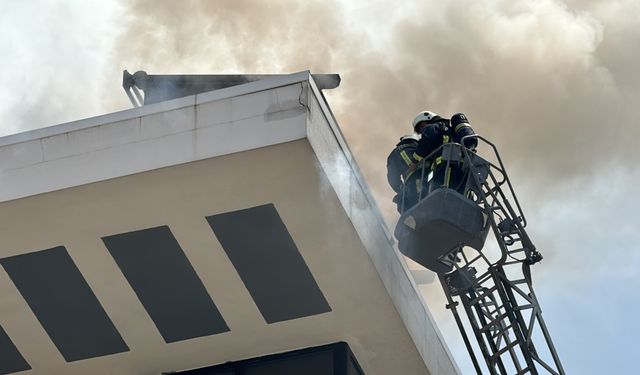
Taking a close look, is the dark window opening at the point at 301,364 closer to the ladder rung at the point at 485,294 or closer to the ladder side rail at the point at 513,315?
the ladder rung at the point at 485,294

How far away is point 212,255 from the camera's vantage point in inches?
403

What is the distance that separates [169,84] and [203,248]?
3396 millimetres

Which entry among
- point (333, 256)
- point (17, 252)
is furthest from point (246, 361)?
point (17, 252)

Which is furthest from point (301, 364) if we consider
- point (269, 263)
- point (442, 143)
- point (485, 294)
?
point (442, 143)

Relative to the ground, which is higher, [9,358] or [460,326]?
[9,358]

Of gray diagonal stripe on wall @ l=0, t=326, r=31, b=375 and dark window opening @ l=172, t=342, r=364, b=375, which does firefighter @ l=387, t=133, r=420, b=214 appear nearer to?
dark window opening @ l=172, t=342, r=364, b=375

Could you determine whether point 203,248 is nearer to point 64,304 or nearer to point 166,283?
point 166,283

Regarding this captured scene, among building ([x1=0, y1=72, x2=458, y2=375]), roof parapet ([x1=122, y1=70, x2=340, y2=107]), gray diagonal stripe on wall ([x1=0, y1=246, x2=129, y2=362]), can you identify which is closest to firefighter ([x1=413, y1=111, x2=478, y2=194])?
building ([x1=0, y1=72, x2=458, y2=375])

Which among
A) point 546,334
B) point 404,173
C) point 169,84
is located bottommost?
point 546,334

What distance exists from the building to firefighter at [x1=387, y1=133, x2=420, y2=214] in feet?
2.44

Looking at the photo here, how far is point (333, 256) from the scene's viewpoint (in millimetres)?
10102

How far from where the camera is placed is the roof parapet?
496 inches

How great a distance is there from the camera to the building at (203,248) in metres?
9.56

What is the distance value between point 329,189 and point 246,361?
8.71 ft
